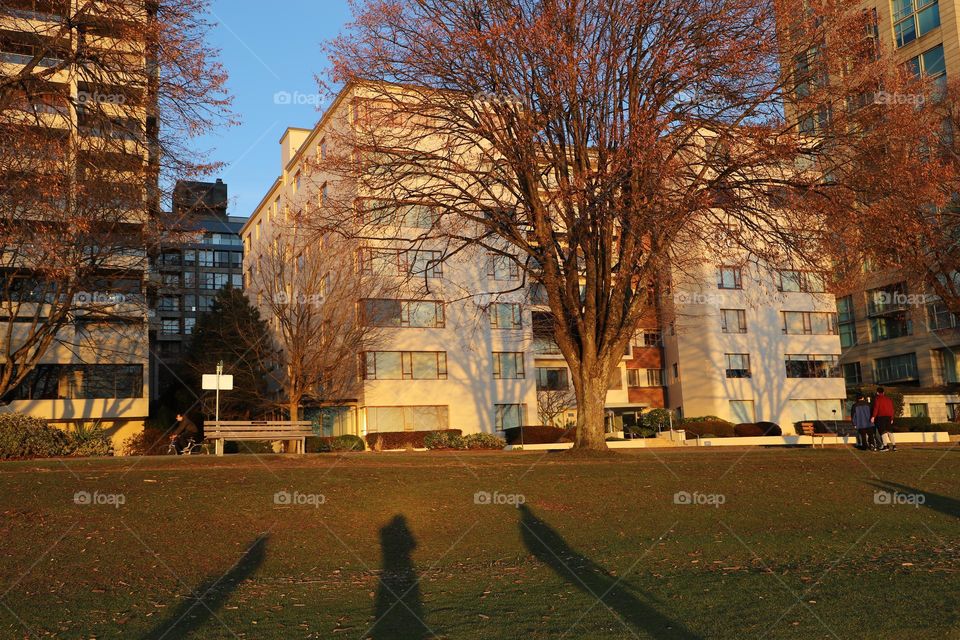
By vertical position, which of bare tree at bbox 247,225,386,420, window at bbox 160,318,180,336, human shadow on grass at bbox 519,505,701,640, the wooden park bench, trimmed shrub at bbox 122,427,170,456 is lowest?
human shadow on grass at bbox 519,505,701,640

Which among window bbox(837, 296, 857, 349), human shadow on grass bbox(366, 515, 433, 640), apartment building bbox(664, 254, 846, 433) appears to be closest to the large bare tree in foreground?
human shadow on grass bbox(366, 515, 433, 640)

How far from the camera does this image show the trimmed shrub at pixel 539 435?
50.7m

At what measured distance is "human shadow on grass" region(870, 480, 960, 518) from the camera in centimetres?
1598

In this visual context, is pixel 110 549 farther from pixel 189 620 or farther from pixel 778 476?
pixel 778 476

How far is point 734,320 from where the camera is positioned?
6500cm

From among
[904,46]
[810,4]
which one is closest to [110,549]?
[810,4]

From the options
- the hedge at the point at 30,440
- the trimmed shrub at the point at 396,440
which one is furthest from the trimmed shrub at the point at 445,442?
the hedge at the point at 30,440

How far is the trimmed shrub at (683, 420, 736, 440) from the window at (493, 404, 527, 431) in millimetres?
10544

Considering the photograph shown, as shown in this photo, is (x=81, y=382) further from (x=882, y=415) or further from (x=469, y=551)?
(x=469, y=551)

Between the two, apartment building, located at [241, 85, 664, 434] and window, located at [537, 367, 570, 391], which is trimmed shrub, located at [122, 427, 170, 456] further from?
window, located at [537, 367, 570, 391]

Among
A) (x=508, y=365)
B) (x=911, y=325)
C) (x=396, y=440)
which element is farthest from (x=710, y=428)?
(x=911, y=325)

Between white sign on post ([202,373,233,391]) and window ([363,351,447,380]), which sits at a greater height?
window ([363,351,447,380])

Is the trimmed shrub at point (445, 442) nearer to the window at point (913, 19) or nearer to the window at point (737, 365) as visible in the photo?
the window at point (737, 365)

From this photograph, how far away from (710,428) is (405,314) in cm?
2082
